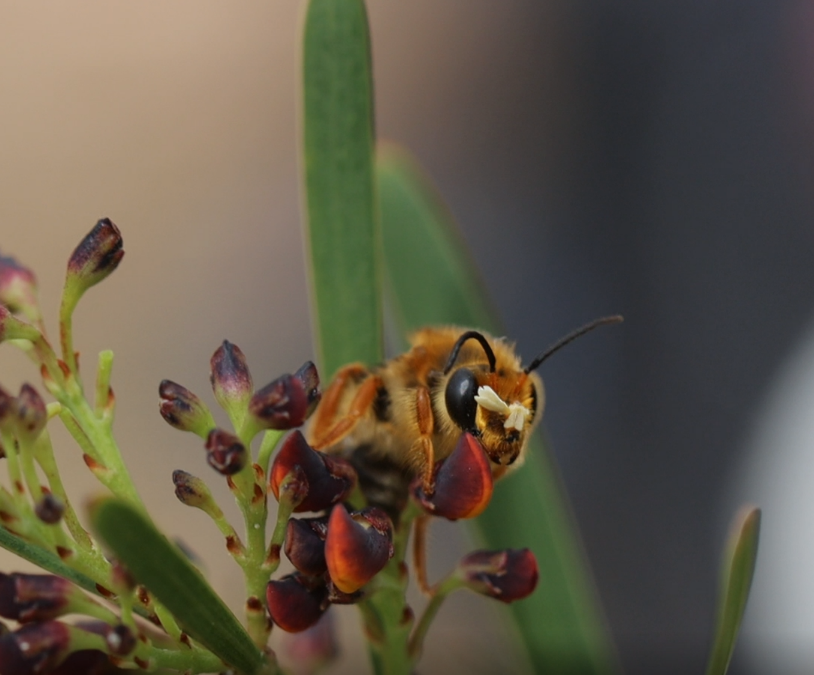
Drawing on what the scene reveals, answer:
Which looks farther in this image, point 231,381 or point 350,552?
point 231,381

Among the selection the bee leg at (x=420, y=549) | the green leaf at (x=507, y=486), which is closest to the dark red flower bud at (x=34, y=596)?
the bee leg at (x=420, y=549)

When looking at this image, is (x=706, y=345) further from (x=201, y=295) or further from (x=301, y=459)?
(x=301, y=459)

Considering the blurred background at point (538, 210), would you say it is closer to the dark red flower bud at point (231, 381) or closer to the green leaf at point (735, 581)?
the green leaf at point (735, 581)

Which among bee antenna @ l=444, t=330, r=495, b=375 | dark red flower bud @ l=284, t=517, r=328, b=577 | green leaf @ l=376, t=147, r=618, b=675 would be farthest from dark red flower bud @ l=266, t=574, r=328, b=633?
green leaf @ l=376, t=147, r=618, b=675

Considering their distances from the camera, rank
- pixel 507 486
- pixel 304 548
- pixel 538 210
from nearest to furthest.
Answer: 1. pixel 304 548
2. pixel 507 486
3. pixel 538 210

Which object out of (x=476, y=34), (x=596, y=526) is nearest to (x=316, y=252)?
(x=596, y=526)

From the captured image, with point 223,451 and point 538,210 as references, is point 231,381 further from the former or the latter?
point 538,210

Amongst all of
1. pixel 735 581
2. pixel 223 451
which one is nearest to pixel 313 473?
pixel 223 451
